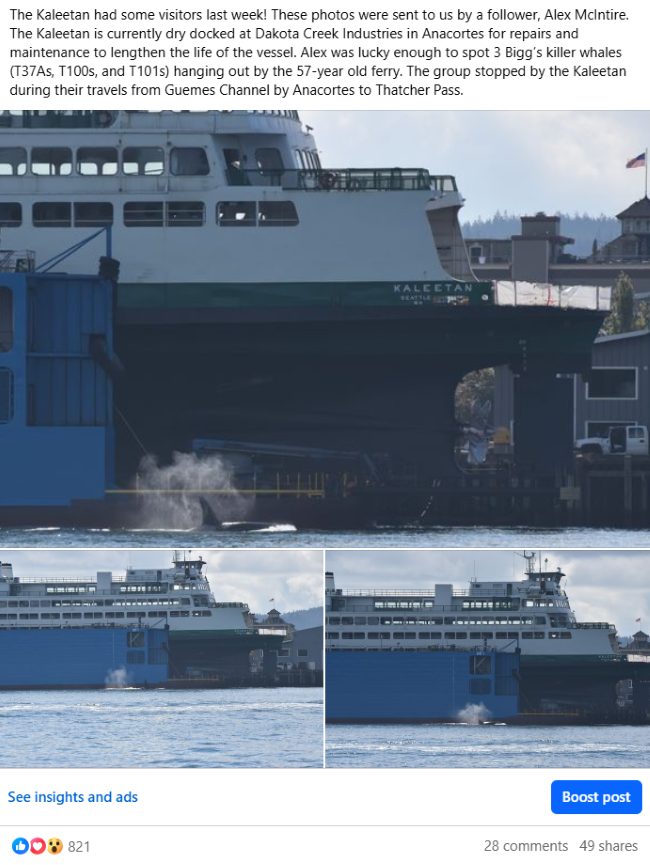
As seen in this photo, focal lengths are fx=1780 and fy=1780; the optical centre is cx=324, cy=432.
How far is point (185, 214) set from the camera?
34.8 m

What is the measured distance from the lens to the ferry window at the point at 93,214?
34.9 meters

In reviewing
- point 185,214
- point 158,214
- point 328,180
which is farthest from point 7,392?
point 328,180

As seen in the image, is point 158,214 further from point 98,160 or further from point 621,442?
point 621,442

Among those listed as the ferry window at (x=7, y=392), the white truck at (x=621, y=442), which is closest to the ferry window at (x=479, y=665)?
the ferry window at (x=7, y=392)

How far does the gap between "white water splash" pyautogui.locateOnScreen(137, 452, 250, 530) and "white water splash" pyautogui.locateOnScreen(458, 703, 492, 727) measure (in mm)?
12684

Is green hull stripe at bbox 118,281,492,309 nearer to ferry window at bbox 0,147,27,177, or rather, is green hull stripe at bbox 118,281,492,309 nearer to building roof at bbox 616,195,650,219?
ferry window at bbox 0,147,27,177

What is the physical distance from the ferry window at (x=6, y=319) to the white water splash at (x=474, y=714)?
1565 cm

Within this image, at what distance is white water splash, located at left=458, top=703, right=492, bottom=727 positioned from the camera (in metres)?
20.3

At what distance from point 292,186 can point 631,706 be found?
1301 centimetres
